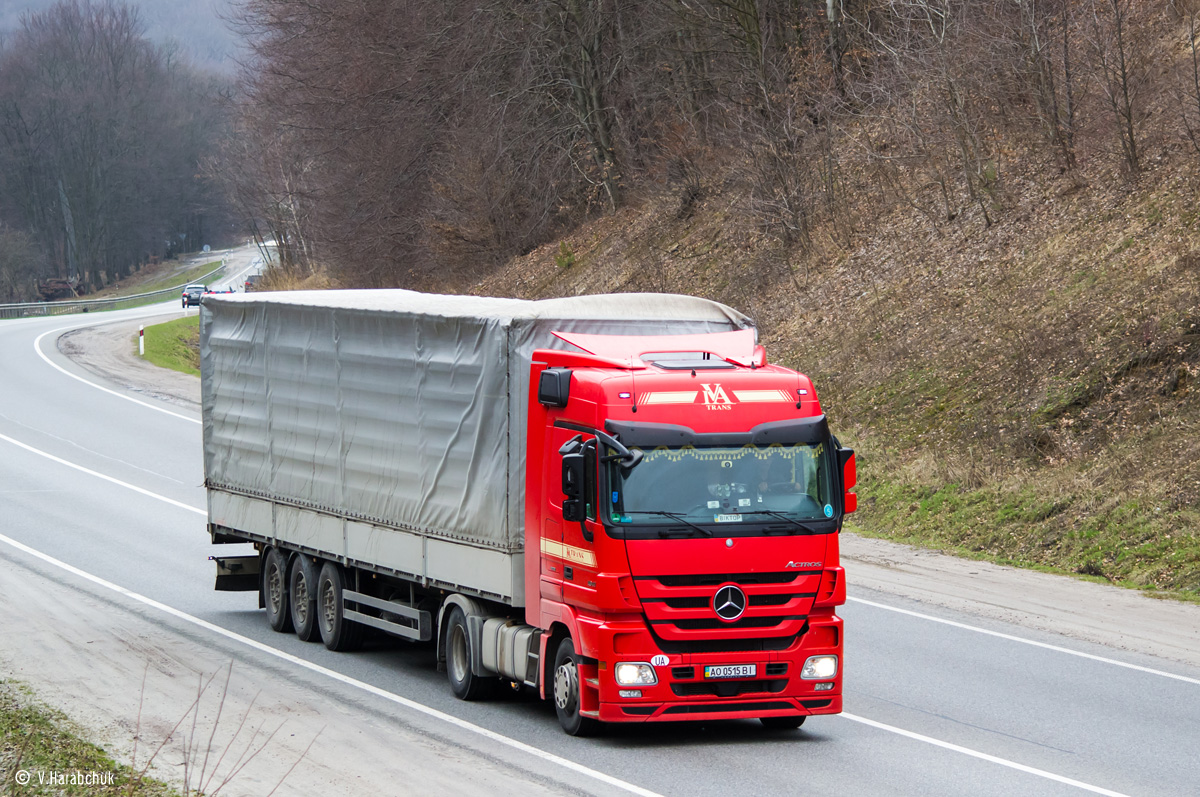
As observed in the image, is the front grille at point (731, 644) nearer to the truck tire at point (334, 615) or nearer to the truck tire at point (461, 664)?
the truck tire at point (461, 664)

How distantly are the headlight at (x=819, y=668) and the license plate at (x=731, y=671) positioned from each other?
1.37 ft

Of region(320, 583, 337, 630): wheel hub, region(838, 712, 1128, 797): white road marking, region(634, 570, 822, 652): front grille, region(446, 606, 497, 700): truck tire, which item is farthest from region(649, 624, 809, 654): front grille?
region(320, 583, 337, 630): wheel hub

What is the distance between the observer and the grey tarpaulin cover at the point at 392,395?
450 inches

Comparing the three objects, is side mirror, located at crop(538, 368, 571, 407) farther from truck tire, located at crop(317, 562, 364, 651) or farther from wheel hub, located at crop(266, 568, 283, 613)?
wheel hub, located at crop(266, 568, 283, 613)

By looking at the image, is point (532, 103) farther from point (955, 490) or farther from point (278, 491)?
point (278, 491)

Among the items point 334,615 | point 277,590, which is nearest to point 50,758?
point 334,615

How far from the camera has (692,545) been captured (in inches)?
388

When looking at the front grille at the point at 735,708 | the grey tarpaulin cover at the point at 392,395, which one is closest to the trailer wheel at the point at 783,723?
the front grille at the point at 735,708

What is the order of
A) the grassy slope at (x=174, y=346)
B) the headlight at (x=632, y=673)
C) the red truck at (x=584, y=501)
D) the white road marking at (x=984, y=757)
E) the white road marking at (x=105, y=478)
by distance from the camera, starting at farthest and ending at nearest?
the grassy slope at (x=174, y=346)
the white road marking at (x=105, y=478)
the red truck at (x=584, y=501)
the headlight at (x=632, y=673)
the white road marking at (x=984, y=757)

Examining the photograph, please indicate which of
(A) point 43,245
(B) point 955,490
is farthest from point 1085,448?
(A) point 43,245

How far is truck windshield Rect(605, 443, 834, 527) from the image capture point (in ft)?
32.6

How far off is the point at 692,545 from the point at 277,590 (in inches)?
287

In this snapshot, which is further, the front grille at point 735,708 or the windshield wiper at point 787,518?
the windshield wiper at point 787,518

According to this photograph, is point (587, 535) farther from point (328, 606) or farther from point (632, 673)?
point (328, 606)
